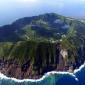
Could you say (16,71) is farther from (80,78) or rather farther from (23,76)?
(80,78)

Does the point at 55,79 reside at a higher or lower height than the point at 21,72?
higher

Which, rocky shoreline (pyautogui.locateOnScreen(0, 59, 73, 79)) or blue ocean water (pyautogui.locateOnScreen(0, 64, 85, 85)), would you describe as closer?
blue ocean water (pyautogui.locateOnScreen(0, 64, 85, 85))

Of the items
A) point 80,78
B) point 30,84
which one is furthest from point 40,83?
point 80,78

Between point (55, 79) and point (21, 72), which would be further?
point (21, 72)

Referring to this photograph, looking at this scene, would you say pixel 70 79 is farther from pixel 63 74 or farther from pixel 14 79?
pixel 14 79

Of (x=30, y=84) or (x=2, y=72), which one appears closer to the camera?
(x=30, y=84)

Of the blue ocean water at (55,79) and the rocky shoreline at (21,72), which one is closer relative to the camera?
the blue ocean water at (55,79)
